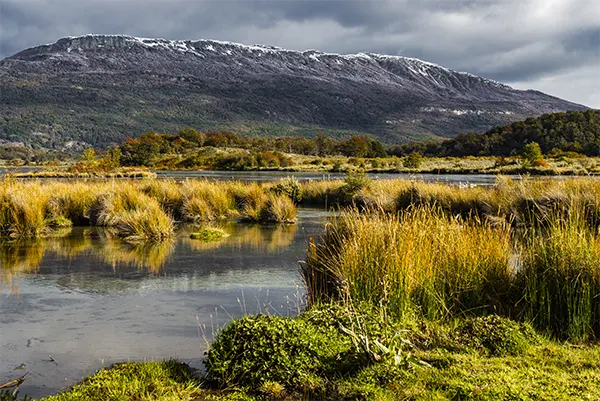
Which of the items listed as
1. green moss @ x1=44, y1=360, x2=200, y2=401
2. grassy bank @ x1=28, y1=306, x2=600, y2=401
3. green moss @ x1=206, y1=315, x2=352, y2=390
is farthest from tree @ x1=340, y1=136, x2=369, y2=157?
green moss @ x1=44, y1=360, x2=200, y2=401

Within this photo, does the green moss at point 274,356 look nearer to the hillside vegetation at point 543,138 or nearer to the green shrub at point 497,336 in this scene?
the green shrub at point 497,336

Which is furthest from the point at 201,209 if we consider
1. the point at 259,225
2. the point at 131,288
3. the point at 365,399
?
the point at 365,399

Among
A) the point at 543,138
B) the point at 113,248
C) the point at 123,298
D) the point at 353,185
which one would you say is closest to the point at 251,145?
the point at 543,138

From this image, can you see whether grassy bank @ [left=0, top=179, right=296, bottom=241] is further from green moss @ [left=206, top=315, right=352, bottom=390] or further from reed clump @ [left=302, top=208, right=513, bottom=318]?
green moss @ [left=206, top=315, right=352, bottom=390]

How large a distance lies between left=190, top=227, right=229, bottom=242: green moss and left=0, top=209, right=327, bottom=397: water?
0.59 metres

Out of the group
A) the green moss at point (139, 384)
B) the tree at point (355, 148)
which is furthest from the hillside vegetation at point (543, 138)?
the green moss at point (139, 384)

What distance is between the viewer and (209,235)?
16.0 meters

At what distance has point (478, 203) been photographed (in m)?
19.7

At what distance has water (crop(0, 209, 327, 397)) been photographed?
21.2 feet

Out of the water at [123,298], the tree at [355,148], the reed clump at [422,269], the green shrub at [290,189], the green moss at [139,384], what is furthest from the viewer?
the tree at [355,148]

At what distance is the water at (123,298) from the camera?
645cm

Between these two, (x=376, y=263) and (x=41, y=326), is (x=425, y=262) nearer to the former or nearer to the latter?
(x=376, y=263)

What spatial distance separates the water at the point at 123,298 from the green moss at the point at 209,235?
0.59 meters

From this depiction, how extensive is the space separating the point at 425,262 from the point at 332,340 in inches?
81.5
